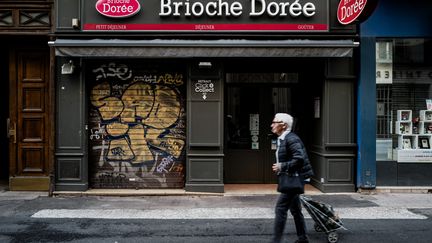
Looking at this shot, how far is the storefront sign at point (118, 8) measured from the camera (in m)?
10.4

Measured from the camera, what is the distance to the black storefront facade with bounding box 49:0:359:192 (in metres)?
10.2

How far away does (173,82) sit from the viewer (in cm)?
1087

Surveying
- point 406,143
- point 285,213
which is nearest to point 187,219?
point 285,213

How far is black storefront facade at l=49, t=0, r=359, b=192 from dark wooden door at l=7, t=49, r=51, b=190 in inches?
27.0

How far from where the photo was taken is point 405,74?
10.9 m

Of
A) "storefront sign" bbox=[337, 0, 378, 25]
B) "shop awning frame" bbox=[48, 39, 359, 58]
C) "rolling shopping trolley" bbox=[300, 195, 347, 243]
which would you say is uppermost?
"storefront sign" bbox=[337, 0, 378, 25]

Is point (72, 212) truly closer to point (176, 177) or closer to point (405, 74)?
point (176, 177)

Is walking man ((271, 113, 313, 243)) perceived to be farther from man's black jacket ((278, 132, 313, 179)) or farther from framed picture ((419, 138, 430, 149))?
framed picture ((419, 138, 430, 149))

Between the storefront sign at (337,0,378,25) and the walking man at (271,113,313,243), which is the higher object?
the storefront sign at (337,0,378,25)

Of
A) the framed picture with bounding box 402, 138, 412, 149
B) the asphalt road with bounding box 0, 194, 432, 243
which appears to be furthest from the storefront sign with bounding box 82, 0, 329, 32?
the asphalt road with bounding box 0, 194, 432, 243

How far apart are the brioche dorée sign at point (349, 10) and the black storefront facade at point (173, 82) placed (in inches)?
12.6

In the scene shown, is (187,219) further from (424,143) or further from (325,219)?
(424,143)

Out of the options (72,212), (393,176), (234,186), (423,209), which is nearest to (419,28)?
(393,176)

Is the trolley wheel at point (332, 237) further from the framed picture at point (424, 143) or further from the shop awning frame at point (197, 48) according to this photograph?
the framed picture at point (424, 143)
